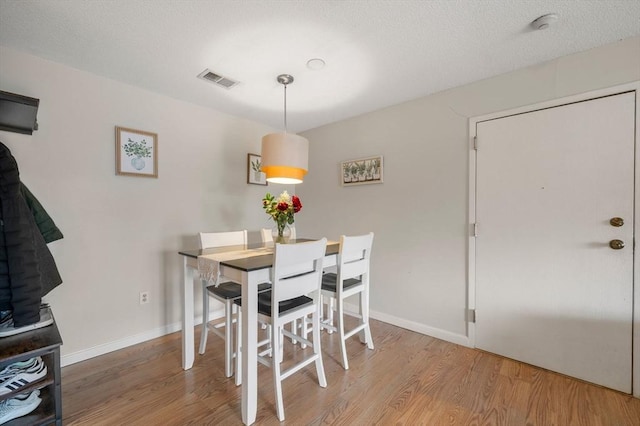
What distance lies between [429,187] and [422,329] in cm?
133

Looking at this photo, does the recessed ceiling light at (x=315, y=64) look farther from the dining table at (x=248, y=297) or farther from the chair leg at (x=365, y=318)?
the chair leg at (x=365, y=318)

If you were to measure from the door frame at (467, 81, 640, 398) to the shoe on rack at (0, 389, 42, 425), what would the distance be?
2779 millimetres

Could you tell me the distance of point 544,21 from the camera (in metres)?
1.52

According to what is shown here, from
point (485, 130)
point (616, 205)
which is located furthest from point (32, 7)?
point (616, 205)

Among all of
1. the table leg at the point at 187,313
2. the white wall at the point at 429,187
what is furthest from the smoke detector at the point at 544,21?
the table leg at the point at 187,313

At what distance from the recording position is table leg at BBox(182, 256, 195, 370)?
1.91 meters

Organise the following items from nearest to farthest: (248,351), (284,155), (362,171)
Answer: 1. (248,351)
2. (284,155)
3. (362,171)

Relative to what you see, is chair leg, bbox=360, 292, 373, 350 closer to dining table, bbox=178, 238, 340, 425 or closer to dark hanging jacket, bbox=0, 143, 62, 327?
dining table, bbox=178, 238, 340, 425

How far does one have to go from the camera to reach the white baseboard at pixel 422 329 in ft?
7.67

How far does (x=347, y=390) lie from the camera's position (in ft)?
5.73

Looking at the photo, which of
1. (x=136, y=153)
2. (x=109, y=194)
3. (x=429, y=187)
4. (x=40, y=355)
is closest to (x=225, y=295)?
(x=40, y=355)

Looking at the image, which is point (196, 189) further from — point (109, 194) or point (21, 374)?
point (21, 374)

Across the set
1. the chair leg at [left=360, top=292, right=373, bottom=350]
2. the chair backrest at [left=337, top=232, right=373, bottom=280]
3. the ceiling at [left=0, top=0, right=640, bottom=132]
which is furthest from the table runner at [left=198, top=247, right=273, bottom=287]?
the ceiling at [left=0, top=0, right=640, bottom=132]

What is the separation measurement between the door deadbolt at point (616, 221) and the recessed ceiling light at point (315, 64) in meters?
2.16
